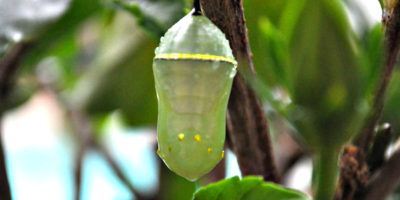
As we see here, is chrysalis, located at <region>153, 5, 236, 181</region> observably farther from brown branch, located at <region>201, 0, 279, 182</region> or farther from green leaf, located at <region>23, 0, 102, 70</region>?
green leaf, located at <region>23, 0, 102, 70</region>

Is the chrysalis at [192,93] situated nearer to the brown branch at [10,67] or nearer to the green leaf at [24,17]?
the green leaf at [24,17]

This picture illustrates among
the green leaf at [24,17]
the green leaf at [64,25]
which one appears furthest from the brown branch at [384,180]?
the green leaf at [64,25]

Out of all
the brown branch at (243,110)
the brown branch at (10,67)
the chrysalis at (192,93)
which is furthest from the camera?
the brown branch at (10,67)

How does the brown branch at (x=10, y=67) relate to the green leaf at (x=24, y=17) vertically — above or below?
below

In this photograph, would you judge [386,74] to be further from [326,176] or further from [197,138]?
[197,138]

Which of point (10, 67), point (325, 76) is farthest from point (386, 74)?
point (10, 67)

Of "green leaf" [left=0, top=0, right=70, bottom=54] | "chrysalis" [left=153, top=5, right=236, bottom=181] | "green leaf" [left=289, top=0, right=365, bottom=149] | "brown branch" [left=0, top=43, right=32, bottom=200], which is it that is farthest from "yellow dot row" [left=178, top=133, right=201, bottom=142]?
"brown branch" [left=0, top=43, right=32, bottom=200]
